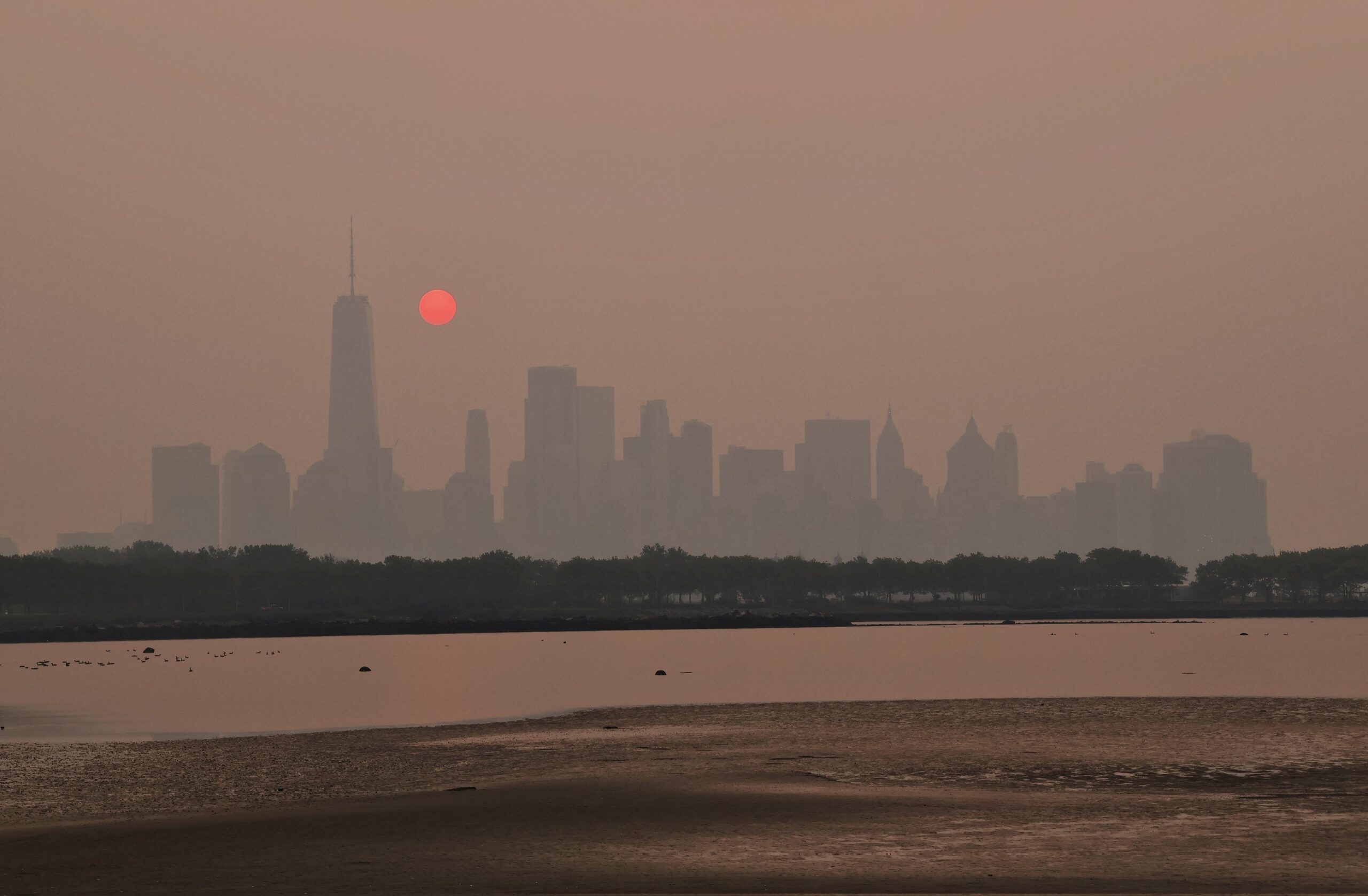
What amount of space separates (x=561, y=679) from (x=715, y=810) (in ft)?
247

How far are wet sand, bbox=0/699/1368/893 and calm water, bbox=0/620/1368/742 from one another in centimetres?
1754

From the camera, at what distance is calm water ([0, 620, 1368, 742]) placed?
75750mm

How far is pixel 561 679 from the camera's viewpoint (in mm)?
109062

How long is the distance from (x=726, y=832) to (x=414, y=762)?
20.1 meters

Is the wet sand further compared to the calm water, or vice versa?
the calm water

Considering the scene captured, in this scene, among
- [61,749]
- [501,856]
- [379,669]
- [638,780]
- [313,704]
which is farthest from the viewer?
[379,669]

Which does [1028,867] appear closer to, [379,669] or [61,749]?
[61,749]

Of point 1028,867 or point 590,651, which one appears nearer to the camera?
point 1028,867

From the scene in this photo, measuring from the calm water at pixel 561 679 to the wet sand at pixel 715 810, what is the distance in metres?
17.5

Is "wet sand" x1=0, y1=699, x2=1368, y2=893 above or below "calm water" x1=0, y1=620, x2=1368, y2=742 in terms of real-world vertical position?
above

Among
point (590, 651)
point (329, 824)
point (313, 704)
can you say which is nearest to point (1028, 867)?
point (329, 824)

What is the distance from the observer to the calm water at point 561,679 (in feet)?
249

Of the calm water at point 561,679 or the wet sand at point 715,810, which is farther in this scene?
the calm water at point 561,679

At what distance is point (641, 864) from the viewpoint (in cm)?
2762
